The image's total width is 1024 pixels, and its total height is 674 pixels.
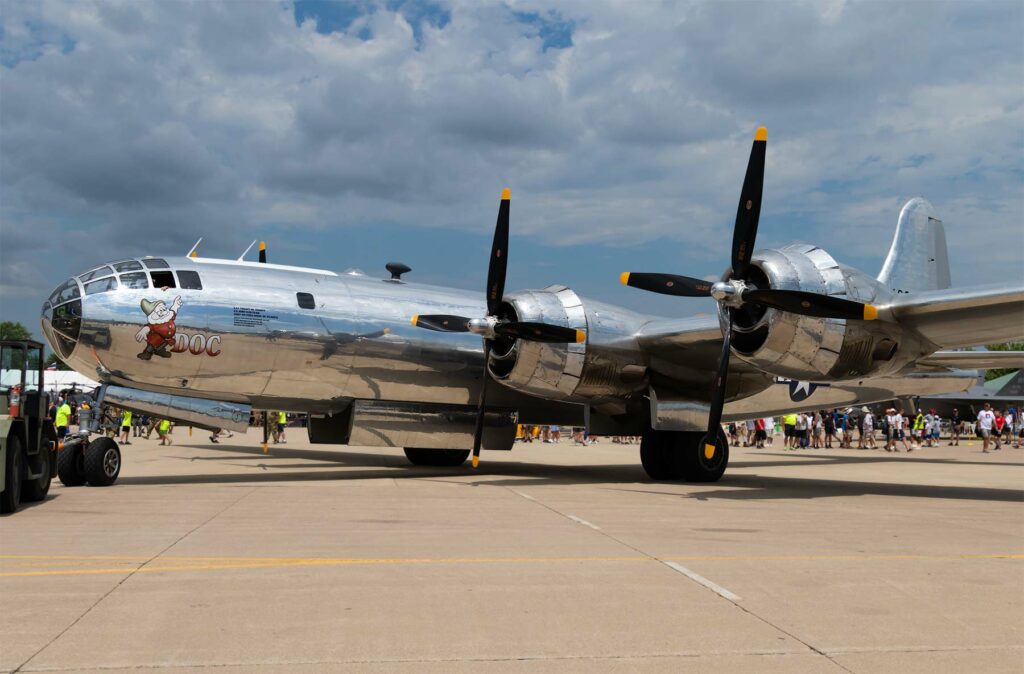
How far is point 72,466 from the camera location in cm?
1327

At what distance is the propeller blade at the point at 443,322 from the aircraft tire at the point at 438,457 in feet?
14.4

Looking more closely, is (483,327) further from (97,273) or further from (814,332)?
(97,273)

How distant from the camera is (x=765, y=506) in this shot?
1157cm

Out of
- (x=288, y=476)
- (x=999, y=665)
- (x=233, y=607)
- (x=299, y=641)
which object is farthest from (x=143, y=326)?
(x=999, y=665)

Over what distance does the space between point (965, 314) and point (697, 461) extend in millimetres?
5377

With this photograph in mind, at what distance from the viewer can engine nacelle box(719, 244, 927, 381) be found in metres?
12.1

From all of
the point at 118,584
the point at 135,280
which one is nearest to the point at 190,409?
the point at 135,280

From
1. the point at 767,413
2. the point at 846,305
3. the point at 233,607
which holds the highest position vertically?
the point at 846,305

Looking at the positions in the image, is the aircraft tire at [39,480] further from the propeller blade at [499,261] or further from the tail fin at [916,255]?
the tail fin at [916,255]

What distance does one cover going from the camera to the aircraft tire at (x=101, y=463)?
43.1 feet

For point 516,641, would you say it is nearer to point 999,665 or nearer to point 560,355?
point 999,665

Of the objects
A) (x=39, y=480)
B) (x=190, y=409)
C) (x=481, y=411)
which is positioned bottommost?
(x=39, y=480)

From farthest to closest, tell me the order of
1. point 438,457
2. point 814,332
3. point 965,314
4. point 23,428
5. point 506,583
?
1. point 438,457
2. point 814,332
3. point 965,314
4. point 23,428
5. point 506,583

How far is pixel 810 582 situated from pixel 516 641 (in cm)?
264
